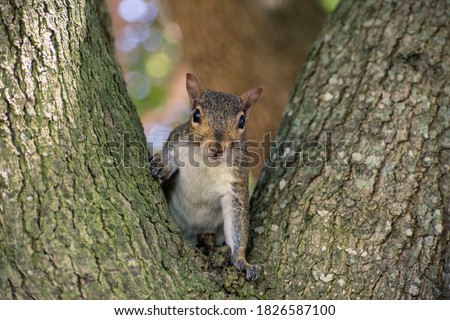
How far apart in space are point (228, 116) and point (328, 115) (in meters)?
0.61

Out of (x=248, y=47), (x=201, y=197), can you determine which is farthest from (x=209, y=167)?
(x=248, y=47)

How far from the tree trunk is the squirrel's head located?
30 centimetres

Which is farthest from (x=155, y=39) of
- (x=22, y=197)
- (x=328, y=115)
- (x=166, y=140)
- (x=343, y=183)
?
(x=22, y=197)

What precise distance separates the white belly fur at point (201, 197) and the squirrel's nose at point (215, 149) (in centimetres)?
29

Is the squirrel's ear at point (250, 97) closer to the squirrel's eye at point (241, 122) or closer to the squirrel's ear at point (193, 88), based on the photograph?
the squirrel's eye at point (241, 122)

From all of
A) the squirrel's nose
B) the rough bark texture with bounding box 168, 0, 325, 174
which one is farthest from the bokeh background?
the squirrel's nose

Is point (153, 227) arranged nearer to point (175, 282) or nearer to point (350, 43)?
point (175, 282)

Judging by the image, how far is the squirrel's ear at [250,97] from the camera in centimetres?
373

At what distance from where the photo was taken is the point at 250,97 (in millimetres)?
3756

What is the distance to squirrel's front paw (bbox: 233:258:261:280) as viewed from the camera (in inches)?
115

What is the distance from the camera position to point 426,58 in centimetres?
362

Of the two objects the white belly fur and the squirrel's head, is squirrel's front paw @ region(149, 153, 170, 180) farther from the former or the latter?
the squirrel's head

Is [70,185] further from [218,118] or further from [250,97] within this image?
[250,97]

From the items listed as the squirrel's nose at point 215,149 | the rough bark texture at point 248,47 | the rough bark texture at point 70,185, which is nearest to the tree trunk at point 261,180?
the rough bark texture at point 70,185
